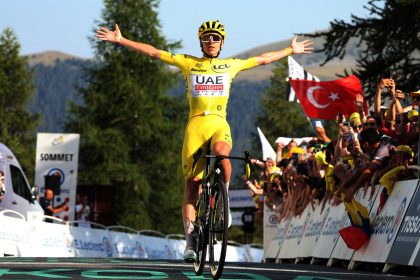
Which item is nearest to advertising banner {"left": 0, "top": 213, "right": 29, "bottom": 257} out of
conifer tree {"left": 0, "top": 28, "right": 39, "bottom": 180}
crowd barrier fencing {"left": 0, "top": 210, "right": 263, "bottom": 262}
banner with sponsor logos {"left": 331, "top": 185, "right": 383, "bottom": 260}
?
crowd barrier fencing {"left": 0, "top": 210, "right": 263, "bottom": 262}

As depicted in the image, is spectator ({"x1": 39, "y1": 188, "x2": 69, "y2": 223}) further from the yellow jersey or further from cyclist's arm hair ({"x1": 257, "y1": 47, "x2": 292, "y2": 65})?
the yellow jersey

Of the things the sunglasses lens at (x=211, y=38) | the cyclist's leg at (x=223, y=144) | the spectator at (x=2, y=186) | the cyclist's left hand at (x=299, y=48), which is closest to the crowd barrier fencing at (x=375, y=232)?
the cyclist's left hand at (x=299, y=48)

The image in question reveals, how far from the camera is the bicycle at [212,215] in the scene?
1143cm

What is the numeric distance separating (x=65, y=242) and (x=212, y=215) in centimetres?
1574

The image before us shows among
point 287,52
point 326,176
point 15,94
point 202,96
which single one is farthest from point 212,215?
point 15,94

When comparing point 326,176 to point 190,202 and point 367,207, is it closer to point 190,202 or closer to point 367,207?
point 367,207

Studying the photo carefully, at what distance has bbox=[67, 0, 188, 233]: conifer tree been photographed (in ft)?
252

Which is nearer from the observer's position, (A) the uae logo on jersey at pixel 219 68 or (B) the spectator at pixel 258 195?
(A) the uae logo on jersey at pixel 219 68

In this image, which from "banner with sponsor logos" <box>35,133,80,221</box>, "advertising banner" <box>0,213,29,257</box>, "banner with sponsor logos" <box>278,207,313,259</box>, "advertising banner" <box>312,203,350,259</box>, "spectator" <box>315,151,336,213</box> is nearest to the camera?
"advertising banner" <box>312,203,350,259</box>

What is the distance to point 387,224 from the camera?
1631 cm

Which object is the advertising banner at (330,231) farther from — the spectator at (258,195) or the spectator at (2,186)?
the spectator at (258,195)

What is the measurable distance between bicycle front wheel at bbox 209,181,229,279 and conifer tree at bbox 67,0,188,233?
63680 millimetres

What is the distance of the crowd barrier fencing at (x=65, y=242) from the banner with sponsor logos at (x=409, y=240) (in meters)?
9.48

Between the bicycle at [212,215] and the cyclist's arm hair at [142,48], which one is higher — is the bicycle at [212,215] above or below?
below
